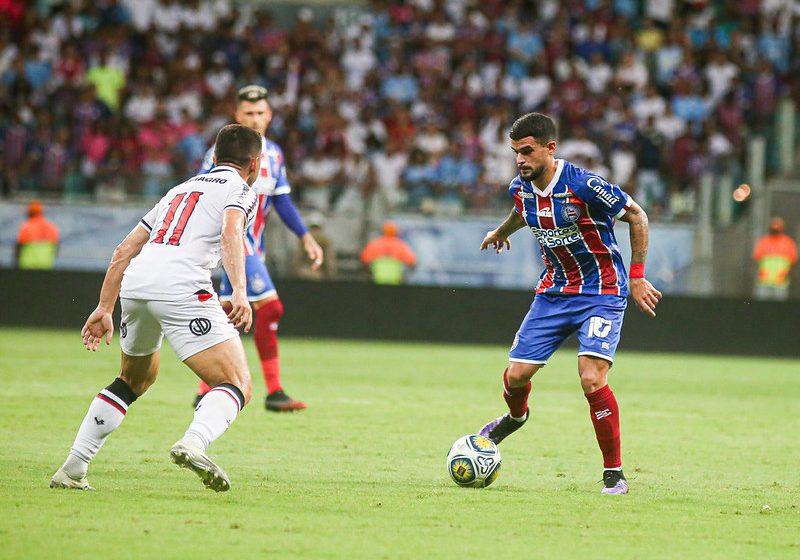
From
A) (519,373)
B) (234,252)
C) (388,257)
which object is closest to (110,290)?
(234,252)

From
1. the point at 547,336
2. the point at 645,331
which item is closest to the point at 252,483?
the point at 547,336

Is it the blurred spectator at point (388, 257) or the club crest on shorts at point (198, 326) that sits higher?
the club crest on shorts at point (198, 326)

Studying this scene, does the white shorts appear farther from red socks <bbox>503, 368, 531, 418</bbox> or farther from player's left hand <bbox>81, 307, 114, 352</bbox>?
red socks <bbox>503, 368, 531, 418</bbox>

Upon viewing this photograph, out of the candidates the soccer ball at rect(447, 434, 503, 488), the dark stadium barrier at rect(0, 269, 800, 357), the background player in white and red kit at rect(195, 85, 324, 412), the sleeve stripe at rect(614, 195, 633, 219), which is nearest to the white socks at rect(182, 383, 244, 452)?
the soccer ball at rect(447, 434, 503, 488)

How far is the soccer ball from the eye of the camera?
22.4 feet

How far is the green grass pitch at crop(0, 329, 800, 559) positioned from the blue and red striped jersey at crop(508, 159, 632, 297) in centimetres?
115

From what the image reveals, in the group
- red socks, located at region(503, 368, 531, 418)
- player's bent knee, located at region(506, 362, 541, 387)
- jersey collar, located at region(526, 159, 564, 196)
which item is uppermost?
jersey collar, located at region(526, 159, 564, 196)

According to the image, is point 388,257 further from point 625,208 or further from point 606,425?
point 606,425

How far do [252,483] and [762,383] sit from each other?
936 centimetres

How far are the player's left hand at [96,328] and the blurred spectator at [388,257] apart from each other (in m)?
12.2

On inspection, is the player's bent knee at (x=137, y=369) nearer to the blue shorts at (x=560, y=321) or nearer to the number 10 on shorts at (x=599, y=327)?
the blue shorts at (x=560, y=321)

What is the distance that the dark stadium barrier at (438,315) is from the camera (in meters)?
18.5

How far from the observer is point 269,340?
10.3 m

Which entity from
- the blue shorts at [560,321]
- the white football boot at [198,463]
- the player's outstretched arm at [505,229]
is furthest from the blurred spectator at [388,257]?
the white football boot at [198,463]
